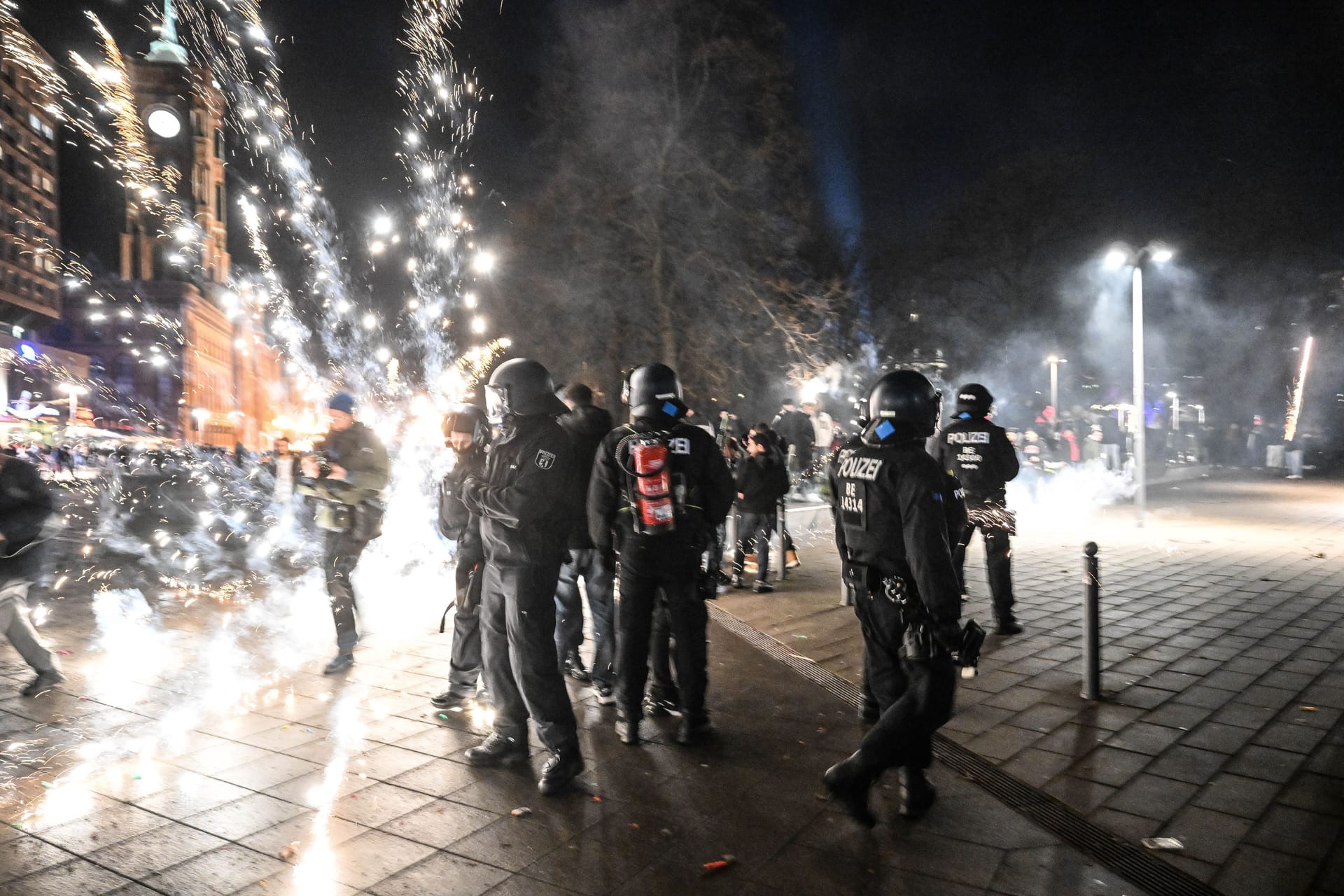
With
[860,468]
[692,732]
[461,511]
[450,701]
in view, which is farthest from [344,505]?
[860,468]

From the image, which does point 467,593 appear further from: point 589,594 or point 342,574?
point 342,574

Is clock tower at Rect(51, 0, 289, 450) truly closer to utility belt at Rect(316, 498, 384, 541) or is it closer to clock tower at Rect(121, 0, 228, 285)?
clock tower at Rect(121, 0, 228, 285)

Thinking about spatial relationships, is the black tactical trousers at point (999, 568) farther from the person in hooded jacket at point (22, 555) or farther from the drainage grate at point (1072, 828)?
the person in hooded jacket at point (22, 555)

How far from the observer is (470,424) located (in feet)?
18.6

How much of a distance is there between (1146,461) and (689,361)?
16896mm

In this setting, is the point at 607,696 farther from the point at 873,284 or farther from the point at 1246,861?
the point at 873,284

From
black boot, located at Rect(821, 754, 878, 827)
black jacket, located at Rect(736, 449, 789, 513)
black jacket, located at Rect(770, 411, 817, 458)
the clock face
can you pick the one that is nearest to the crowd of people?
black boot, located at Rect(821, 754, 878, 827)

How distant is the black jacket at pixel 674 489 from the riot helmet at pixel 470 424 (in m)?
1.19

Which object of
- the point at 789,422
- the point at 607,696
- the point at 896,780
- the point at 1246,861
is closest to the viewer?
the point at 1246,861

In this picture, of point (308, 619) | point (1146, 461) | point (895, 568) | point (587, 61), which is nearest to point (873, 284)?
point (1146, 461)

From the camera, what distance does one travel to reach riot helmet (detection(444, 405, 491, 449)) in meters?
5.63

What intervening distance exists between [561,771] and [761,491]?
5.18m

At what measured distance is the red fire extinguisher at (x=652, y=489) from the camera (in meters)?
4.74

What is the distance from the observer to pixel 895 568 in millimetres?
3918
